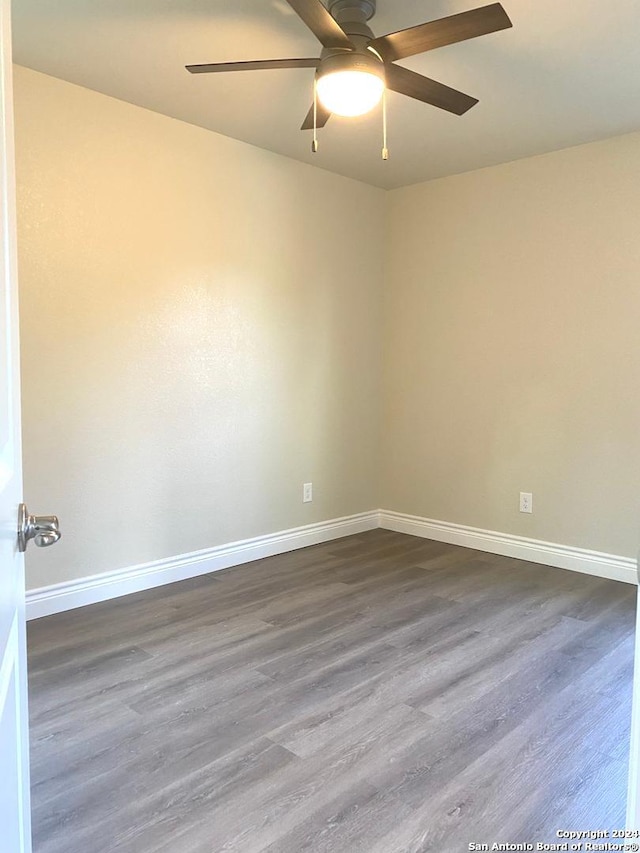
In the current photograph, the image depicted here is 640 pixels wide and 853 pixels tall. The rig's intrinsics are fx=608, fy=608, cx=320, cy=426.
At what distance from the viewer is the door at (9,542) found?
81 centimetres

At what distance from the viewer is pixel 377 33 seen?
7.43ft

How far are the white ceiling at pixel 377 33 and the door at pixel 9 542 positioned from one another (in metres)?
1.44

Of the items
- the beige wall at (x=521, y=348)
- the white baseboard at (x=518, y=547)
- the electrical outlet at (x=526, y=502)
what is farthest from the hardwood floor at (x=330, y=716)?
the beige wall at (x=521, y=348)

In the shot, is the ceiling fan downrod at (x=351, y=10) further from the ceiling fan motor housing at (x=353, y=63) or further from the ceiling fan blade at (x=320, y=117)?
the ceiling fan blade at (x=320, y=117)

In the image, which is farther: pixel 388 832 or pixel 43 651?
pixel 43 651

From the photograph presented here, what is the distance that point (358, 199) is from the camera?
403 cm

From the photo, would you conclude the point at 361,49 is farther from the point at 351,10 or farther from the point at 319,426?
the point at 319,426

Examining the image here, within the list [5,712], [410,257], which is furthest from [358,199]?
[5,712]

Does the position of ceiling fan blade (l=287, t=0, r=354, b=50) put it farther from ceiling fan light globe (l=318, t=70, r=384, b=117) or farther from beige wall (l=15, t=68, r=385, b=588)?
beige wall (l=15, t=68, r=385, b=588)

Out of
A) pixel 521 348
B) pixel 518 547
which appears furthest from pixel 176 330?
pixel 518 547

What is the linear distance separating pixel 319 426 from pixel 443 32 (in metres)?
2.48

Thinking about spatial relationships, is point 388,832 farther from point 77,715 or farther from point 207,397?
point 207,397

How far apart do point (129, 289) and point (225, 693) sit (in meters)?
1.87

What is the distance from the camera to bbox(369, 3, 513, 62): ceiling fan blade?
1.64m
